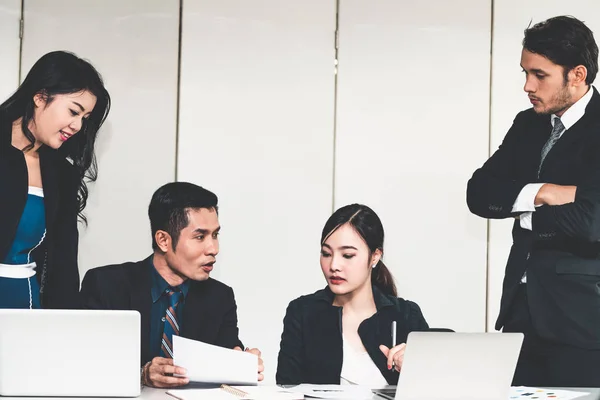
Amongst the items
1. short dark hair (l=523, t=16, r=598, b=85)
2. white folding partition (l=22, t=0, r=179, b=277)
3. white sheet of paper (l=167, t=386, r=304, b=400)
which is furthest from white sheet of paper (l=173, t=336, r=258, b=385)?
white folding partition (l=22, t=0, r=179, b=277)

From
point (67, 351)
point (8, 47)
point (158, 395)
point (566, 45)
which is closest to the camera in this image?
point (67, 351)

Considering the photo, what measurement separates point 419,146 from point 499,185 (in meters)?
1.48

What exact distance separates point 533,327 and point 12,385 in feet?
5.16

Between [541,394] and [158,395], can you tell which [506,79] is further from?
Result: [158,395]

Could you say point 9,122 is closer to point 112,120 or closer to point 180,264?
point 180,264

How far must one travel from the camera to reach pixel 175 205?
313 cm

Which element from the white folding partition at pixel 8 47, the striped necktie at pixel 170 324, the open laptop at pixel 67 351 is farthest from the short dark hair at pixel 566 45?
the white folding partition at pixel 8 47

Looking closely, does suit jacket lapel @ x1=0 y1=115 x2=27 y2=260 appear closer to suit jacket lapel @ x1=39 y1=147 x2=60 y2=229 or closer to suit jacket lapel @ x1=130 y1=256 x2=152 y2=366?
suit jacket lapel @ x1=39 y1=147 x2=60 y2=229

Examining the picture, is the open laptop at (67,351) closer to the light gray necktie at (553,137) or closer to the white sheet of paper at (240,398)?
the white sheet of paper at (240,398)

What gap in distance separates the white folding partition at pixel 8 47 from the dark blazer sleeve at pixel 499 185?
2312 millimetres

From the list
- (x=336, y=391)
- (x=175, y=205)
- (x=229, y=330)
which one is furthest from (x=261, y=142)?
(x=336, y=391)

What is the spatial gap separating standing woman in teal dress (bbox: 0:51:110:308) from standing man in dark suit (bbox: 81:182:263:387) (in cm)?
15

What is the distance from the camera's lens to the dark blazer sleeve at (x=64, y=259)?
304 centimetres

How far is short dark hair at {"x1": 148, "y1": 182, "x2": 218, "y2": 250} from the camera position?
3102 mm
